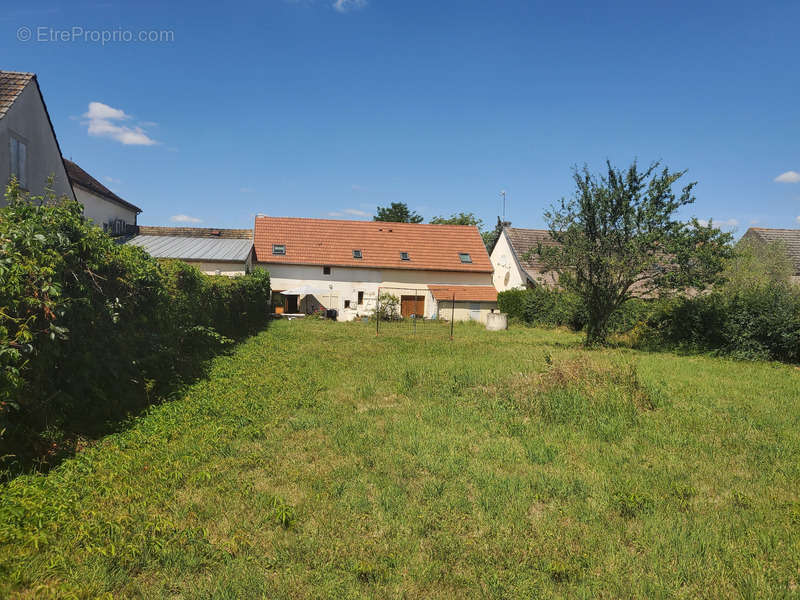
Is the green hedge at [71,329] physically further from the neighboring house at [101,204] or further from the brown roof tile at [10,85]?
the neighboring house at [101,204]

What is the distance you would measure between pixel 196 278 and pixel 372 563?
32.2 feet

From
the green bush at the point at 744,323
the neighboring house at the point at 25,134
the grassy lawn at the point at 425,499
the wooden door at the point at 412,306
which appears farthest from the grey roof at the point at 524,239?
the neighboring house at the point at 25,134

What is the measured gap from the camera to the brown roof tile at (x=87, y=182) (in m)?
26.5

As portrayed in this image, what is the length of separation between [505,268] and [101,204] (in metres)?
26.9

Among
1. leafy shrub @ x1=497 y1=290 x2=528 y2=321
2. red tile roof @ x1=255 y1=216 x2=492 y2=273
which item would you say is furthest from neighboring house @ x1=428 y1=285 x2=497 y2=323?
red tile roof @ x1=255 y1=216 x2=492 y2=273

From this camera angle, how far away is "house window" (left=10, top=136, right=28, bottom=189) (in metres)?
13.8

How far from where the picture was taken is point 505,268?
35.3 meters

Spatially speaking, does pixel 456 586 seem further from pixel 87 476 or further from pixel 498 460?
pixel 87 476

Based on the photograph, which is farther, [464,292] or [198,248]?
[464,292]

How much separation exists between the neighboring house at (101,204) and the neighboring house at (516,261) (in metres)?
24.8

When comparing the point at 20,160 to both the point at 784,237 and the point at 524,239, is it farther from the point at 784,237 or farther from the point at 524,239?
the point at 784,237

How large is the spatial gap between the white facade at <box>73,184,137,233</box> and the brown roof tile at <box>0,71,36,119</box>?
449 inches

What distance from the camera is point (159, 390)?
8203mm

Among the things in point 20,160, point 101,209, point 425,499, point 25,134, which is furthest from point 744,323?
point 101,209
